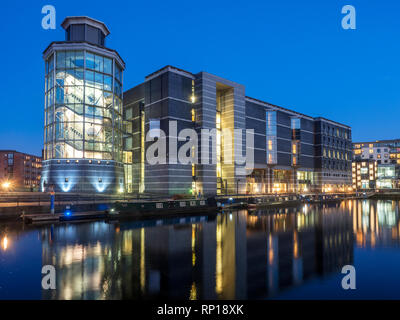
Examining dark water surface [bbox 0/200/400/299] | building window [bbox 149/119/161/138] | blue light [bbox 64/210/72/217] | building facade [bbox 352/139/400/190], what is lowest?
dark water surface [bbox 0/200/400/299]

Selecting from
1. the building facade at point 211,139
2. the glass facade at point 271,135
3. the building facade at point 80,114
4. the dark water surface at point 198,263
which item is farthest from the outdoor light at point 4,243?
the glass facade at point 271,135

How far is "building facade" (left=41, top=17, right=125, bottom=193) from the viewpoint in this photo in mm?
60562

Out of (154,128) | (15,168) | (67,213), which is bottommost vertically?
(67,213)

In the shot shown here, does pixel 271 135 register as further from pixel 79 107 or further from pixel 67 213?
pixel 67 213

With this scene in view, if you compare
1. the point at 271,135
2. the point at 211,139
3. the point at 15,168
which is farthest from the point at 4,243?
the point at 15,168

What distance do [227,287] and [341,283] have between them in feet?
19.0

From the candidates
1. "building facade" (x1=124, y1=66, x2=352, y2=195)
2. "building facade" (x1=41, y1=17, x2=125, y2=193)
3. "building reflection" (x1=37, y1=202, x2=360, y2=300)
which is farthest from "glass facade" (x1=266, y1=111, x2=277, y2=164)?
"building reflection" (x1=37, y1=202, x2=360, y2=300)

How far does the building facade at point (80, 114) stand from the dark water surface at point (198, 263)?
34521 mm

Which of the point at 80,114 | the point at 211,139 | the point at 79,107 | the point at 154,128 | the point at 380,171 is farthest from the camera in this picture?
the point at 380,171

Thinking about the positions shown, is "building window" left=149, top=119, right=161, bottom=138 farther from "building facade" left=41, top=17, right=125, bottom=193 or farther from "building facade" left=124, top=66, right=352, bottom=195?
"building facade" left=41, top=17, right=125, bottom=193

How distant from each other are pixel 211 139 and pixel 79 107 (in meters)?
32.8

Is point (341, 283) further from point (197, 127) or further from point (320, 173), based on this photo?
point (320, 173)

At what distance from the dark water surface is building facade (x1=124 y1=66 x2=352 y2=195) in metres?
40.8

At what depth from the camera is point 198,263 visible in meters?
16.7
